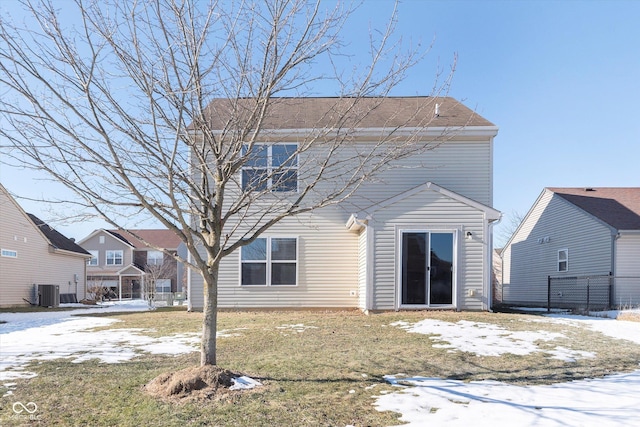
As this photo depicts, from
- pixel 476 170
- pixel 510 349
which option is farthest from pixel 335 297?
pixel 510 349

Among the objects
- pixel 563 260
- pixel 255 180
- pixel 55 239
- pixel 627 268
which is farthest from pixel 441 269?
pixel 55 239

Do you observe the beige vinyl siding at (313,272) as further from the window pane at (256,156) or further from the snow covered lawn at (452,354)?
the window pane at (256,156)

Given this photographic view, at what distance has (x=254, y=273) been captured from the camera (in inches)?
464

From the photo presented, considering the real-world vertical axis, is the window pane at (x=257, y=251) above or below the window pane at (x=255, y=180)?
below

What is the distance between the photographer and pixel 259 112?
4.99 metres

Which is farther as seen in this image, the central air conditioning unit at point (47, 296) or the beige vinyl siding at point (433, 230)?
the central air conditioning unit at point (47, 296)

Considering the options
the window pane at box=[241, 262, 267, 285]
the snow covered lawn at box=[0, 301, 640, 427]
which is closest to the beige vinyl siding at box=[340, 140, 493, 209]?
the window pane at box=[241, 262, 267, 285]

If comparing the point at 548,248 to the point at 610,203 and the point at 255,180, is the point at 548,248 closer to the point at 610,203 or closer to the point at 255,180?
the point at 610,203

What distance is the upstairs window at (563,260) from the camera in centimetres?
1633

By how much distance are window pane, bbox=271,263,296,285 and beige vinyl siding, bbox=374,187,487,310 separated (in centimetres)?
262

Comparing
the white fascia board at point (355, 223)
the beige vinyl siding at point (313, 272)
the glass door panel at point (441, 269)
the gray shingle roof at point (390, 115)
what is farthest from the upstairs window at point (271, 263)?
the glass door panel at point (441, 269)

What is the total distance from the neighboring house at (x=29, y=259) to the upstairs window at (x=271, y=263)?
839 cm

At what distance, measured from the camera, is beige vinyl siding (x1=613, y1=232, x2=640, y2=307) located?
1341 centimetres

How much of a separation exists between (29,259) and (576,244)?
22.9 m
